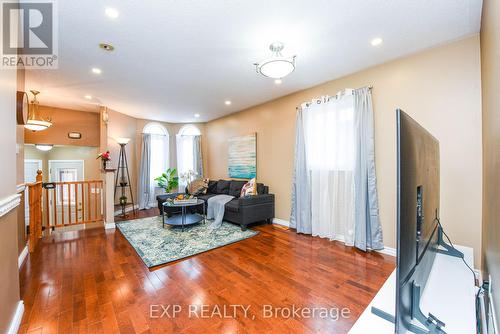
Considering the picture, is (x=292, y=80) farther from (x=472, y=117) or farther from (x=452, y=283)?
(x=452, y=283)

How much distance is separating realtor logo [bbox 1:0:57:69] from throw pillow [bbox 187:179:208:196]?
353cm

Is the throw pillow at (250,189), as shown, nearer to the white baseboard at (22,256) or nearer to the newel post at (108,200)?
the newel post at (108,200)

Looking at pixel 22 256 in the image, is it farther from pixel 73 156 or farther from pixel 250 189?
pixel 73 156

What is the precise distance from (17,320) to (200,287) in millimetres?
1343

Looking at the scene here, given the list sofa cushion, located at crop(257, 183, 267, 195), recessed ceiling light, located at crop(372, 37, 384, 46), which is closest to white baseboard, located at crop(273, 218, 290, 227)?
sofa cushion, located at crop(257, 183, 267, 195)

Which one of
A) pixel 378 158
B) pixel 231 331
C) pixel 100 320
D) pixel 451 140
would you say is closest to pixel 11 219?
pixel 100 320

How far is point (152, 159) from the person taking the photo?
19.5 feet

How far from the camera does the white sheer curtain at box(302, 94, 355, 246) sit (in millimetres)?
2996

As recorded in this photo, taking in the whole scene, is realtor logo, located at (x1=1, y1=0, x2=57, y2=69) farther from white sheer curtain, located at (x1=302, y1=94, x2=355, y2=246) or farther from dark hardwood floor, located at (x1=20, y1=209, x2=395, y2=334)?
white sheer curtain, located at (x1=302, y1=94, x2=355, y2=246)

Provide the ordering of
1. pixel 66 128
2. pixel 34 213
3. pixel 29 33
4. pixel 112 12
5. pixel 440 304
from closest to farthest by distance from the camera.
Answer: pixel 440 304 < pixel 112 12 < pixel 29 33 < pixel 34 213 < pixel 66 128

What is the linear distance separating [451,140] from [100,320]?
381 centimetres

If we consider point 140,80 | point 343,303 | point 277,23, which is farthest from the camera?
point 140,80

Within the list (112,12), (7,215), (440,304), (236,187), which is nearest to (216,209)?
(236,187)

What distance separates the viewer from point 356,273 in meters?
2.22
